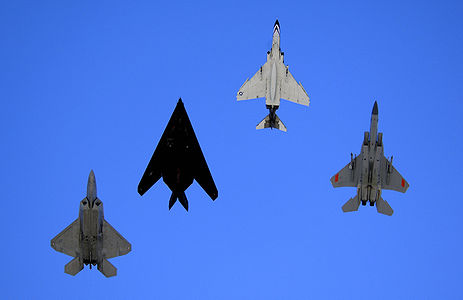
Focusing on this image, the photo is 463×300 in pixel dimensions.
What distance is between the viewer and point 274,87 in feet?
163

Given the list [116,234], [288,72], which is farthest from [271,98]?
[116,234]

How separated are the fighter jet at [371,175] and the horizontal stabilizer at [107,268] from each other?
1245 cm

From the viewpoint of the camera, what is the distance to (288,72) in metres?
51.1

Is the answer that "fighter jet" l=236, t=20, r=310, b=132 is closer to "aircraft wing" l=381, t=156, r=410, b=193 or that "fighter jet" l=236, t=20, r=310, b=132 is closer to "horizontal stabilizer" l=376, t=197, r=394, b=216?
"aircraft wing" l=381, t=156, r=410, b=193

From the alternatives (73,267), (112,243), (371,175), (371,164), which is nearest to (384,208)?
(371,175)

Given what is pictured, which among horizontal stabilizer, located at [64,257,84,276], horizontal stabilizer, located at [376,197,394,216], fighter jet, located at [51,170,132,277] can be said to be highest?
horizontal stabilizer, located at [376,197,394,216]

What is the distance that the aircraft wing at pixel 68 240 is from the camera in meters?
45.2

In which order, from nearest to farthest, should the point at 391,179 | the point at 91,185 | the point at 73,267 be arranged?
the point at 91,185
the point at 73,267
the point at 391,179

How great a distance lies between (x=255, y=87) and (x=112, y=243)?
41.9 feet

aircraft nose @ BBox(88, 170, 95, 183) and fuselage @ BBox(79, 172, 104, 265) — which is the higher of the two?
aircraft nose @ BBox(88, 170, 95, 183)

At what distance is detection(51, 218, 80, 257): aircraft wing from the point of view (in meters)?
45.2

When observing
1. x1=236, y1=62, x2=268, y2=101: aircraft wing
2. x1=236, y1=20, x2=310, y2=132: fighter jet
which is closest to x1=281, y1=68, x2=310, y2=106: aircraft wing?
x1=236, y1=20, x2=310, y2=132: fighter jet

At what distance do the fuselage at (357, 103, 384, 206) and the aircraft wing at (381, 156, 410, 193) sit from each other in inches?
34.6

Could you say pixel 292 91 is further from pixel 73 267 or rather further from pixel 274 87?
pixel 73 267
